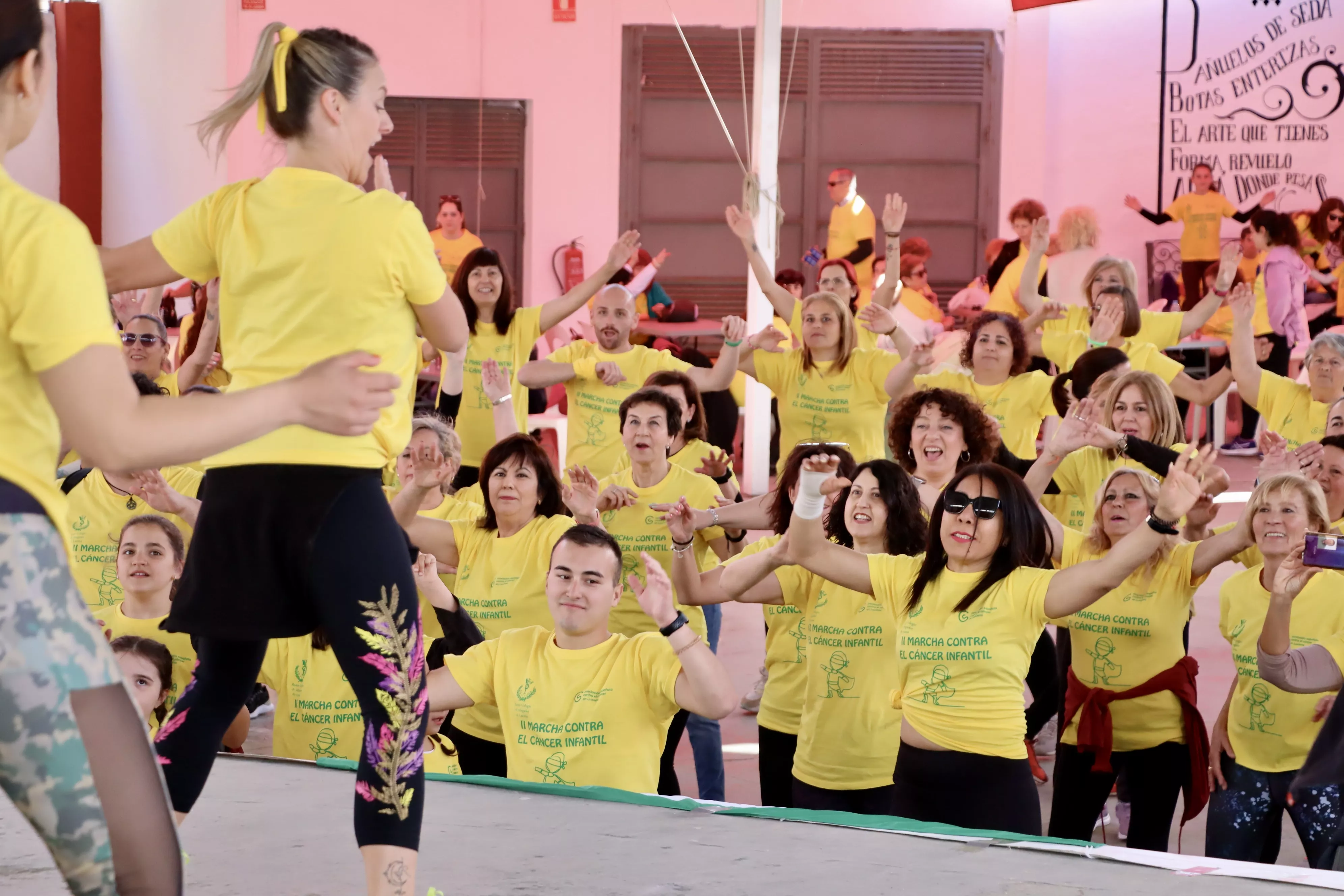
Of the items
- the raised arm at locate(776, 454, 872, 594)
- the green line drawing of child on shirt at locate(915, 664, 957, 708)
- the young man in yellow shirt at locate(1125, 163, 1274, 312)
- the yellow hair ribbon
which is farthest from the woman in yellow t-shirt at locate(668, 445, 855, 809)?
the young man in yellow shirt at locate(1125, 163, 1274, 312)

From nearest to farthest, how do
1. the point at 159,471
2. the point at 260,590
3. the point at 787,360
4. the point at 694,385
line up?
the point at 260,590, the point at 159,471, the point at 694,385, the point at 787,360

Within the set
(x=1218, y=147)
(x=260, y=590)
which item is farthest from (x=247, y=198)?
(x=1218, y=147)

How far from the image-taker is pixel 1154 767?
370 centimetres

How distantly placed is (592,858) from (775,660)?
145 centimetres

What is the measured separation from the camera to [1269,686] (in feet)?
11.7

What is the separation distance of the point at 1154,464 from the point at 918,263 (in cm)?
622

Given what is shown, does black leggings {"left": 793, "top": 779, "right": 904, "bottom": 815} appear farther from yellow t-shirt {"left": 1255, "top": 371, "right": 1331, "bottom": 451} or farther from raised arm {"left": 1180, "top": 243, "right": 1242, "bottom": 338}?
raised arm {"left": 1180, "top": 243, "right": 1242, "bottom": 338}

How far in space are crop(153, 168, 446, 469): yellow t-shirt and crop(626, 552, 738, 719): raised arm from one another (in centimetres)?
114

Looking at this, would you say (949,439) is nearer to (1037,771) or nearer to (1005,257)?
(1037,771)

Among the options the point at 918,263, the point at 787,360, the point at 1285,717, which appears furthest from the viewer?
the point at 918,263

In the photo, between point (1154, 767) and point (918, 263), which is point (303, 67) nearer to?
point (1154, 767)

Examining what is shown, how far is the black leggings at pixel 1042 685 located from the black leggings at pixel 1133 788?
0.78 meters

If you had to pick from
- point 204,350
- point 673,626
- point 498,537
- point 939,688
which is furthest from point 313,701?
point 204,350

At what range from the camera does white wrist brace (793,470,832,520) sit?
3.22 m
